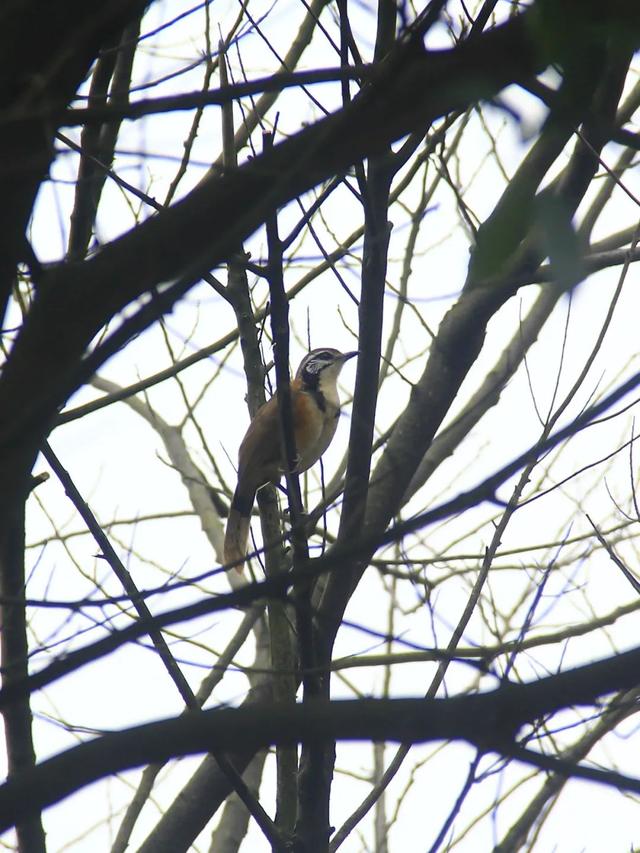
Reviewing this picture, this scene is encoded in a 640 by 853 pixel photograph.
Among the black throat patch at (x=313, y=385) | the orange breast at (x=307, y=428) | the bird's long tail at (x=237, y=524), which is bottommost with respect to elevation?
the bird's long tail at (x=237, y=524)

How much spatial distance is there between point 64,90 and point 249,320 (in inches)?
96.6

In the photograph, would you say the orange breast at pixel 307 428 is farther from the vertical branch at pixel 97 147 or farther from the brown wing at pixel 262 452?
the vertical branch at pixel 97 147

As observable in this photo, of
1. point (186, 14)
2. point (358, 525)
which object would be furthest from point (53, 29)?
point (358, 525)

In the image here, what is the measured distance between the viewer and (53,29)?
1.84m

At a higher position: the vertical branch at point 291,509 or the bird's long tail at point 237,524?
the bird's long tail at point 237,524

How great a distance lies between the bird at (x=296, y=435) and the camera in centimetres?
539

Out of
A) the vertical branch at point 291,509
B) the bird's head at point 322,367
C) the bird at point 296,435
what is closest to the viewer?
the vertical branch at point 291,509

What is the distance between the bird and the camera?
539 cm

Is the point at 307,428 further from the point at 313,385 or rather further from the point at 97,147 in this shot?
the point at 97,147

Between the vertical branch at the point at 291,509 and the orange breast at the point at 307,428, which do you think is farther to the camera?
the orange breast at the point at 307,428

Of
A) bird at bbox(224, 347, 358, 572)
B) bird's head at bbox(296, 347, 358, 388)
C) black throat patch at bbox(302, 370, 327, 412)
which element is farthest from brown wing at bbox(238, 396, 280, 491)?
bird's head at bbox(296, 347, 358, 388)

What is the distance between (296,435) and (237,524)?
654 millimetres

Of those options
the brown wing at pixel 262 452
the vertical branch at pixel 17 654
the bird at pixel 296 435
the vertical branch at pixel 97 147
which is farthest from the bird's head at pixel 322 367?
the vertical branch at pixel 17 654

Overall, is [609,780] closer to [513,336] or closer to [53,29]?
[53,29]
